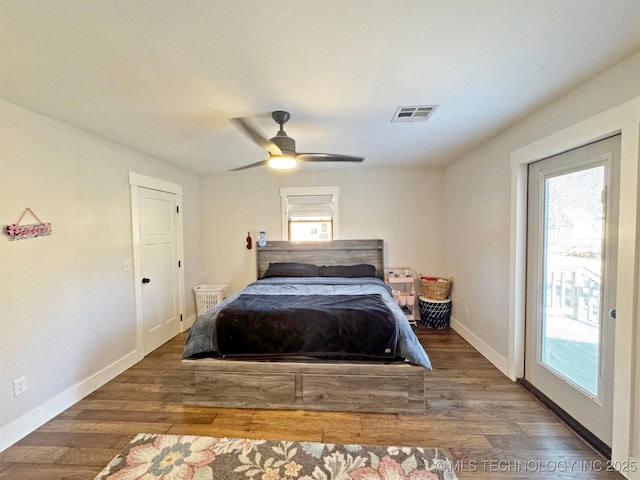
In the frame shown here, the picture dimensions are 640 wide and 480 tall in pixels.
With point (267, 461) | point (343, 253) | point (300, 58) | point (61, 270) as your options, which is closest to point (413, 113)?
point (300, 58)

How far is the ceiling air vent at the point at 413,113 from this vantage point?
2170mm

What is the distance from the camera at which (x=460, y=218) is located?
374cm

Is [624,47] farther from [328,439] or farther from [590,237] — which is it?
[328,439]

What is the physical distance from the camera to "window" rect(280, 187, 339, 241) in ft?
14.5

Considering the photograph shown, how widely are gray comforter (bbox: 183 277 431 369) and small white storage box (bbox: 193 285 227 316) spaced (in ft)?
3.20

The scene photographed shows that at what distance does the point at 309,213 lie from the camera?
14.7 ft

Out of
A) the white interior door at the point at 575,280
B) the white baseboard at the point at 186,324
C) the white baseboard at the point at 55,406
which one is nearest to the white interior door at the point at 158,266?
the white baseboard at the point at 186,324

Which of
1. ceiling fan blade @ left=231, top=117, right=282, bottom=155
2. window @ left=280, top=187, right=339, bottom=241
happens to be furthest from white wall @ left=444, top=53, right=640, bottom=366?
ceiling fan blade @ left=231, top=117, right=282, bottom=155

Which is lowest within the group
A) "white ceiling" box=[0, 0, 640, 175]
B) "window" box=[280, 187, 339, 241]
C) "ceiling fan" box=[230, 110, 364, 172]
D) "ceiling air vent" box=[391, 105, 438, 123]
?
"window" box=[280, 187, 339, 241]

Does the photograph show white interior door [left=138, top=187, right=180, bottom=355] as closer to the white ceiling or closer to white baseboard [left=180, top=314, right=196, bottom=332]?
white baseboard [left=180, top=314, right=196, bottom=332]

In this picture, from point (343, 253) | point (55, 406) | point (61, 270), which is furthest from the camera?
point (343, 253)

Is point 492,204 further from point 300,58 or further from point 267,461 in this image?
point 267,461

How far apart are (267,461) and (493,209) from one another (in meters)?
3.12

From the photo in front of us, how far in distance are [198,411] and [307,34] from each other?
2.78m
